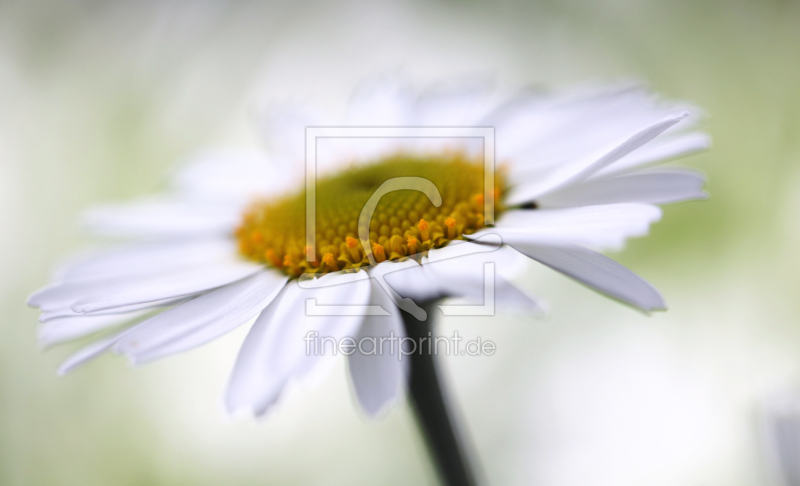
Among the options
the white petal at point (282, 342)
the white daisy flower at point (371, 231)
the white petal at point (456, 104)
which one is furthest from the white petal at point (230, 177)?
the white petal at point (282, 342)

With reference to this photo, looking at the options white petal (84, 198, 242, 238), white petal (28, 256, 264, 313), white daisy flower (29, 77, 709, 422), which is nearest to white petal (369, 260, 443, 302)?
white daisy flower (29, 77, 709, 422)

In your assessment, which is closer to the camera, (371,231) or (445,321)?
(371,231)

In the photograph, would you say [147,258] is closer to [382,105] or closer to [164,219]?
[164,219]

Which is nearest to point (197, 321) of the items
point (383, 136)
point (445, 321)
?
point (383, 136)

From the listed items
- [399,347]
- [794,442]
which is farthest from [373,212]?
[794,442]

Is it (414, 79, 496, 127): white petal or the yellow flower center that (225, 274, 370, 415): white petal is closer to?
the yellow flower center

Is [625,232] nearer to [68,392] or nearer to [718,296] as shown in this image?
[718,296]

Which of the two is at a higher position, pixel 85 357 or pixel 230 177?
pixel 230 177
